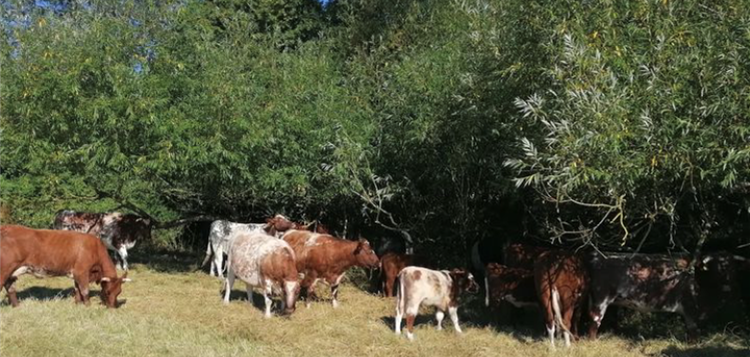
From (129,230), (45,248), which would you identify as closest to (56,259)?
(45,248)

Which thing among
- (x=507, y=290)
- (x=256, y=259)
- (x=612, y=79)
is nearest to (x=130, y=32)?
(x=256, y=259)

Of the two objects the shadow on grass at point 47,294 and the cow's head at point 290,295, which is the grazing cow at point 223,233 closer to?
the shadow on grass at point 47,294

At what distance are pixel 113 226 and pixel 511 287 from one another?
36.9 ft

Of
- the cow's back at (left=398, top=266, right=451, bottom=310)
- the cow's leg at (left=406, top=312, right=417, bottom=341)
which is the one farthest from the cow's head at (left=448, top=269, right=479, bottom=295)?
the cow's leg at (left=406, top=312, right=417, bottom=341)

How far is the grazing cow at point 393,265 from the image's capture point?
46.9ft

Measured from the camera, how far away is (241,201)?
67.8 ft

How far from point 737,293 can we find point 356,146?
7409 millimetres

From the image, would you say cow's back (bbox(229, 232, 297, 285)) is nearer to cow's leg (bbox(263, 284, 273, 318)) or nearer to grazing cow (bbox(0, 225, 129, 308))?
cow's leg (bbox(263, 284, 273, 318))

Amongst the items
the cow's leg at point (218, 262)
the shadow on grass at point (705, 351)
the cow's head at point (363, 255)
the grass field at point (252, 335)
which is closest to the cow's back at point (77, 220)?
the cow's leg at point (218, 262)

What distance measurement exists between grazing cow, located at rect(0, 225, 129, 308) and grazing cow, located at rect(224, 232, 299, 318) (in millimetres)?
2018

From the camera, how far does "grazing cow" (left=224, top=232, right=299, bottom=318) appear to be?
11.6m

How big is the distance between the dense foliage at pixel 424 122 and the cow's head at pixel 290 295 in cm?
338

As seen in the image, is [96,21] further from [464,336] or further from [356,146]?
[464,336]

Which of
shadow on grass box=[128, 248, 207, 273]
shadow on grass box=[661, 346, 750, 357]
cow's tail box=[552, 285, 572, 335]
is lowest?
shadow on grass box=[128, 248, 207, 273]
